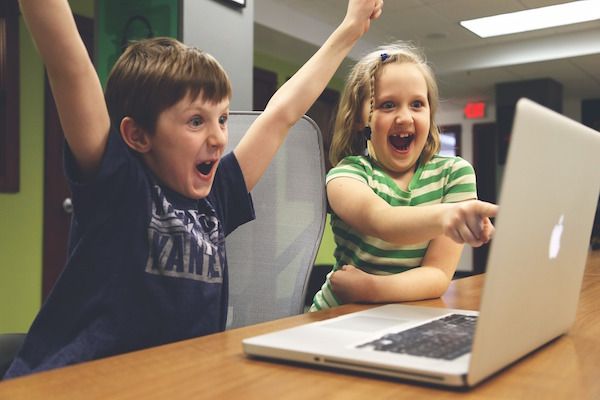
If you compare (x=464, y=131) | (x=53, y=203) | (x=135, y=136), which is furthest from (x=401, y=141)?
(x=464, y=131)

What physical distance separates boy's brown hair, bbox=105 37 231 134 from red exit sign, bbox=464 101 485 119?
25.5 feet

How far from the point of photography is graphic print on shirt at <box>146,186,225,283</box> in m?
0.90

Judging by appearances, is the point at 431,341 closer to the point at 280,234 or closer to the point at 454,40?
the point at 280,234

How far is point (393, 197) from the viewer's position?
1.24 metres

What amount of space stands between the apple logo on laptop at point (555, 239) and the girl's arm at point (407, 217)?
7 centimetres

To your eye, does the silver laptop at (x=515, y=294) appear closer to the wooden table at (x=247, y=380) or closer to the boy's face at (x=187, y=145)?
the wooden table at (x=247, y=380)

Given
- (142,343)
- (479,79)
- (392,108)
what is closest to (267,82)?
(479,79)

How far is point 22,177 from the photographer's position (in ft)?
11.6

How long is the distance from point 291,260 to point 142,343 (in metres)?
0.47

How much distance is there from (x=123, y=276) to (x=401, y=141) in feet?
2.26

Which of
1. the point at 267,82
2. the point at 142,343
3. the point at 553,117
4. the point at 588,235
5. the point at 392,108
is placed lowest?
the point at 142,343

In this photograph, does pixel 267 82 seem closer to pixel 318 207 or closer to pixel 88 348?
pixel 318 207

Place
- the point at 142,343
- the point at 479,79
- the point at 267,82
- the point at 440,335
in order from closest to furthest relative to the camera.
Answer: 1. the point at 440,335
2. the point at 142,343
3. the point at 267,82
4. the point at 479,79

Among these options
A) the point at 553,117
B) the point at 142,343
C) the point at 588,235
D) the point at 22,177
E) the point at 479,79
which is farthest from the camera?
the point at 479,79
